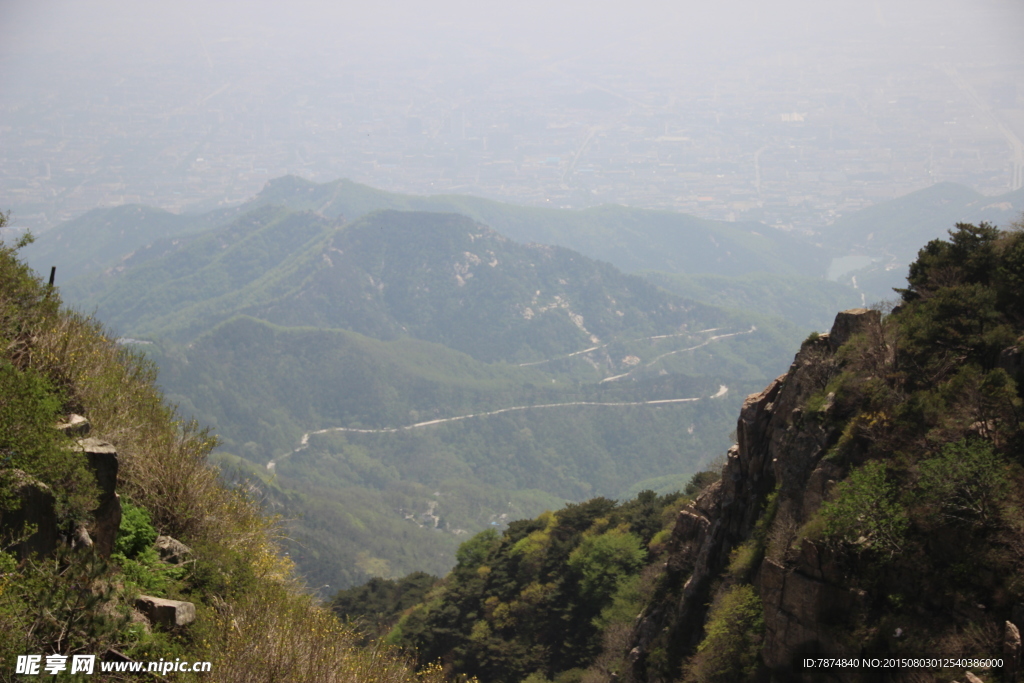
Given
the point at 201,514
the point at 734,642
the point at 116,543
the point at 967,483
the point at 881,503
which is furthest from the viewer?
the point at 734,642

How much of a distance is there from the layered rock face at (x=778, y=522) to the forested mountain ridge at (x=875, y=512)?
0.23 feet

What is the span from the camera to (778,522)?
26.7m

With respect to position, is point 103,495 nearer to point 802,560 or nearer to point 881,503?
point 802,560

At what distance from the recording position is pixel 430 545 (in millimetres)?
158750

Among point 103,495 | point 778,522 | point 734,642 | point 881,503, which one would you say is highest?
point 103,495

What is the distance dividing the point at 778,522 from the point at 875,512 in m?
4.31

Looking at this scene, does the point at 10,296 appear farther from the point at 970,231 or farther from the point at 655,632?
the point at 970,231

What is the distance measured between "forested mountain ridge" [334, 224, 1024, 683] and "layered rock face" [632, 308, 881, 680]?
0.23ft

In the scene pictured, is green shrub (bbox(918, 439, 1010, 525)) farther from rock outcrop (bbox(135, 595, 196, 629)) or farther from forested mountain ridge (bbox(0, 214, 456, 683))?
rock outcrop (bbox(135, 595, 196, 629))

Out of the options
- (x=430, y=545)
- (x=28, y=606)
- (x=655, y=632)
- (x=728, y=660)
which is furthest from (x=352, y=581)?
(x=28, y=606)

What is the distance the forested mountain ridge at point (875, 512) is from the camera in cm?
2048

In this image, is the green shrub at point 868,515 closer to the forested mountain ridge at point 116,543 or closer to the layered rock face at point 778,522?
the layered rock face at point 778,522

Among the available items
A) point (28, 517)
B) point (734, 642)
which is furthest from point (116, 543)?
point (734, 642)

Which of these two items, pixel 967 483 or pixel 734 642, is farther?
pixel 734 642
